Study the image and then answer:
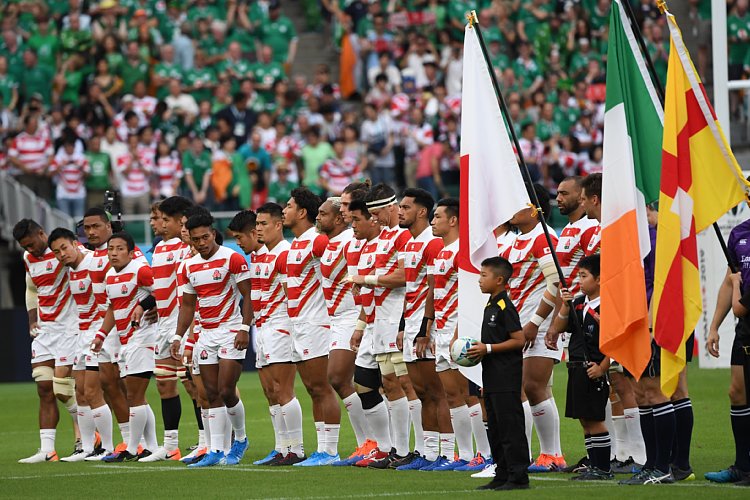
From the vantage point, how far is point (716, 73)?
21359mm

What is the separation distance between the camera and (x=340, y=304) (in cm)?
1461

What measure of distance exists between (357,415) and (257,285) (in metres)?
1.72

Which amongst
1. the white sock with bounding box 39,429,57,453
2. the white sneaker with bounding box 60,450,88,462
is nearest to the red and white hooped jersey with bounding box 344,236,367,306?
the white sneaker with bounding box 60,450,88,462

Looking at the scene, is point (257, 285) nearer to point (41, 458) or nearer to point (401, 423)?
point (401, 423)

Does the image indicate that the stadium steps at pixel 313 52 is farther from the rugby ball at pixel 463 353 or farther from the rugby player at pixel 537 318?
the rugby ball at pixel 463 353

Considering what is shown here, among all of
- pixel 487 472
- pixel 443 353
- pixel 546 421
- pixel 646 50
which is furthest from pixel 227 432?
pixel 646 50

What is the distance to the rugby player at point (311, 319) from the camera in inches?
571

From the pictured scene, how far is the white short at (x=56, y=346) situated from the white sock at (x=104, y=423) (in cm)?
88

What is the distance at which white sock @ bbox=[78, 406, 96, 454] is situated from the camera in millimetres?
16234

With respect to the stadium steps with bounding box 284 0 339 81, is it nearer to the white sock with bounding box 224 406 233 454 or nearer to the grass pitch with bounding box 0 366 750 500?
the grass pitch with bounding box 0 366 750 500

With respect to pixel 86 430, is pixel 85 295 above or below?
above

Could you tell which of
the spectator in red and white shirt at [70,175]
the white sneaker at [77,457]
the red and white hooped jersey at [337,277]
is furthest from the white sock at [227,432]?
the spectator in red and white shirt at [70,175]

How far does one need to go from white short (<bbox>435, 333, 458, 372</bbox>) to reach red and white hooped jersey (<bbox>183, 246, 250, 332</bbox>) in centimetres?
255

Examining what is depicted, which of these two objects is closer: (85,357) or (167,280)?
(167,280)
